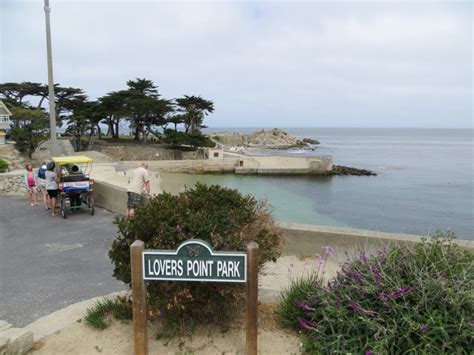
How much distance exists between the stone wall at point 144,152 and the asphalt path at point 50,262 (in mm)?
39213

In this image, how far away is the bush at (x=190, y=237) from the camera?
339cm

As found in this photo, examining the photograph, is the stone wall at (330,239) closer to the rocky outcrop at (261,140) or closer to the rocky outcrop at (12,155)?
the rocky outcrop at (12,155)

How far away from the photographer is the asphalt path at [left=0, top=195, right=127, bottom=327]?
16.0 feet

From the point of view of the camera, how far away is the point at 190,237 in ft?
11.1

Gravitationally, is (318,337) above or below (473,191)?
above

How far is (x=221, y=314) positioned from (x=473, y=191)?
43.0 meters

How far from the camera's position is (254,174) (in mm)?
47812

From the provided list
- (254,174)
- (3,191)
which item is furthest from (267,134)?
(3,191)

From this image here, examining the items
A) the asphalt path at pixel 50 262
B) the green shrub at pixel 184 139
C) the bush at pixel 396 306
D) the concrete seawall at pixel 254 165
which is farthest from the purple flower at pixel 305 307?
the green shrub at pixel 184 139

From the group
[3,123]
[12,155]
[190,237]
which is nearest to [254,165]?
[12,155]

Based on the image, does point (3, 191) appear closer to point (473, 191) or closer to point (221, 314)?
point (221, 314)

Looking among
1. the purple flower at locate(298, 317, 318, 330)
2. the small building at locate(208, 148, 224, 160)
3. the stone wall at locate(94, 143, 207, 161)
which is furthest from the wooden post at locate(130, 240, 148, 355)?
the small building at locate(208, 148, 224, 160)

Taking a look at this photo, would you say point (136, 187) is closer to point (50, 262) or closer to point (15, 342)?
point (50, 262)

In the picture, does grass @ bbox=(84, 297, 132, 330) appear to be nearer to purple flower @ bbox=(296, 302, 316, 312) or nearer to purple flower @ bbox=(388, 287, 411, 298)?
purple flower @ bbox=(296, 302, 316, 312)
